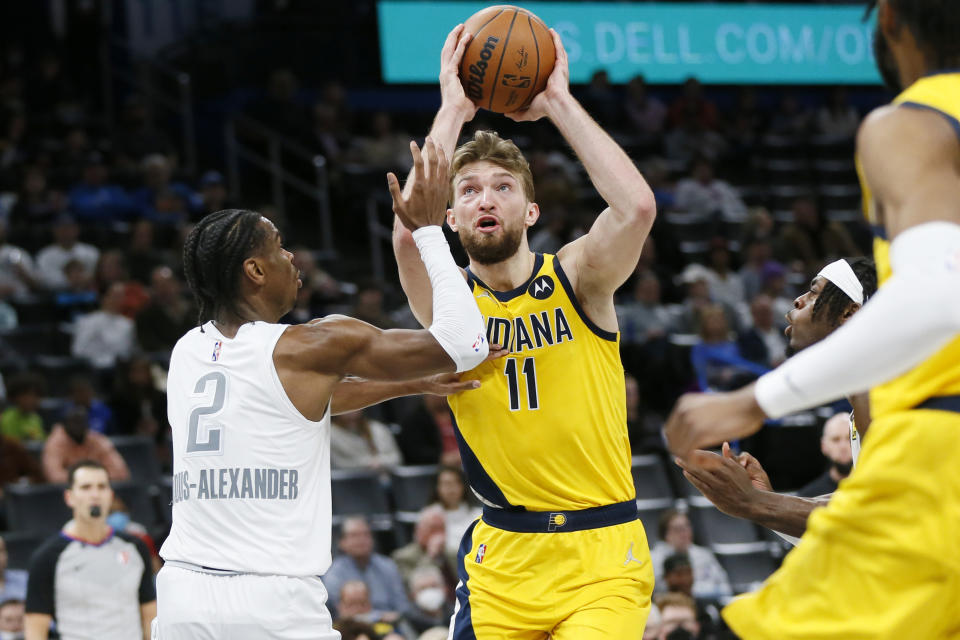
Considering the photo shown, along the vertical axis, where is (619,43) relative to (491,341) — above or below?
above

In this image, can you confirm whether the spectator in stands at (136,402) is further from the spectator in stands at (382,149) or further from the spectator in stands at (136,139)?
the spectator in stands at (382,149)

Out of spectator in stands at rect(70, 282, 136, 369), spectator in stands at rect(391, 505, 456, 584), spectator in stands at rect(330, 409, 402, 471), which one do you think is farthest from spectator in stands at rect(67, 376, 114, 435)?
spectator in stands at rect(391, 505, 456, 584)

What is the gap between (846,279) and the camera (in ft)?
13.7

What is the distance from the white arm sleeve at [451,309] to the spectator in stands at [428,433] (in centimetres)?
616

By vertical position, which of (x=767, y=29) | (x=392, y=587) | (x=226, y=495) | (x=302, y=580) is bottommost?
(x=392, y=587)

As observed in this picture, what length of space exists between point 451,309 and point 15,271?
339 inches

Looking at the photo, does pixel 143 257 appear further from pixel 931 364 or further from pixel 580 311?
pixel 931 364

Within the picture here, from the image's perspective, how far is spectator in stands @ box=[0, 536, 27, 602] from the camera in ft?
25.7

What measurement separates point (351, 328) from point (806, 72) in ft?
49.1

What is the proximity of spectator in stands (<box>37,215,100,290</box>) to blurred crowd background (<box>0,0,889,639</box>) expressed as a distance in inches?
1.1

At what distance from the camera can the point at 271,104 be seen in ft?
48.6

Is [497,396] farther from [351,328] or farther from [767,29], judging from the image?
[767,29]

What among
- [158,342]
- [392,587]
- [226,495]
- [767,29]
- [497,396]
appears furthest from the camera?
[767,29]

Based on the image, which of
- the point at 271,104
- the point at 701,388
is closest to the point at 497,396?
the point at 701,388
